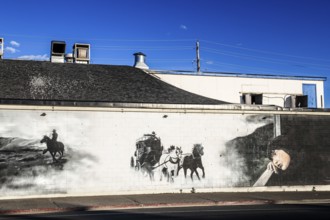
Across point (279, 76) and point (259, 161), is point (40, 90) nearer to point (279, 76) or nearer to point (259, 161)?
point (259, 161)

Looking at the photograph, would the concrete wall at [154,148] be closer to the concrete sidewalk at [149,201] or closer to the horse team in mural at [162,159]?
the horse team in mural at [162,159]

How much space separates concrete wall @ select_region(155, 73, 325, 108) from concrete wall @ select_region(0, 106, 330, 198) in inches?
302

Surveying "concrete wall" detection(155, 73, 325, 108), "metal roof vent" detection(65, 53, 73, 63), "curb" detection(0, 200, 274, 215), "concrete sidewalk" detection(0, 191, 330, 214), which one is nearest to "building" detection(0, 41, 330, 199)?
"concrete sidewalk" detection(0, 191, 330, 214)

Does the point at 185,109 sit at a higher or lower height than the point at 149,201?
higher

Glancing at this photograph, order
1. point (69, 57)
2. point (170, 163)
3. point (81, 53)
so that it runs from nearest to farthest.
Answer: point (170, 163) → point (81, 53) → point (69, 57)

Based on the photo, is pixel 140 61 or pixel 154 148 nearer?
pixel 154 148

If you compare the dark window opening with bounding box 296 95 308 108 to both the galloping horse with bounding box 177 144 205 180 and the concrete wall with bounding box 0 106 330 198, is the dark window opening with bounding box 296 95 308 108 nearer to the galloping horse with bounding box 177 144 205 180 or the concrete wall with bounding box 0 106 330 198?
the concrete wall with bounding box 0 106 330 198

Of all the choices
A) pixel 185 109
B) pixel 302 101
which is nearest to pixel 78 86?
pixel 185 109

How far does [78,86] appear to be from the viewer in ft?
71.1

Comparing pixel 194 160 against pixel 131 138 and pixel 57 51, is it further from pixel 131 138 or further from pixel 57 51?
pixel 57 51

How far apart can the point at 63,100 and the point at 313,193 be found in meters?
12.0

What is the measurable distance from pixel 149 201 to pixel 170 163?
347 cm

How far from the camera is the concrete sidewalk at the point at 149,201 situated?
15008mm

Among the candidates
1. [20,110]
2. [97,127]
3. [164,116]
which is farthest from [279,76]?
[20,110]
